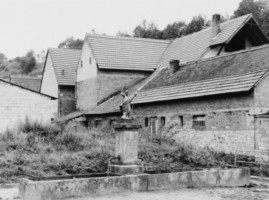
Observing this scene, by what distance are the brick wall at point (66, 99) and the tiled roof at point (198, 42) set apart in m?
9.73

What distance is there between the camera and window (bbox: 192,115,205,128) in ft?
84.7

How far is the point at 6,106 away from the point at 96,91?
33.6 feet

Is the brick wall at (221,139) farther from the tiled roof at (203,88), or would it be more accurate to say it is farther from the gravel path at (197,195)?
the gravel path at (197,195)

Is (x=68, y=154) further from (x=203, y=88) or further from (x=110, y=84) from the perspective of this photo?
(x=110, y=84)

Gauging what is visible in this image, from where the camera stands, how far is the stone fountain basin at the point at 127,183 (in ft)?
41.5

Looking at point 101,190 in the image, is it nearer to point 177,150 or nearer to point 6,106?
point 177,150

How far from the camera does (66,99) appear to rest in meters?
44.2

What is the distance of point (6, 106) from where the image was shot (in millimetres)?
30031

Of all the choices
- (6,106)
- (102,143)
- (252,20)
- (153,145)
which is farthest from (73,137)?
(252,20)

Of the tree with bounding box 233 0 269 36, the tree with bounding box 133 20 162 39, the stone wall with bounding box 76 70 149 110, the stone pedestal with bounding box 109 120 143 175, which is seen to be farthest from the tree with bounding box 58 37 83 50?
the stone pedestal with bounding box 109 120 143 175

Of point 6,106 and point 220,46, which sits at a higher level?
point 220,46

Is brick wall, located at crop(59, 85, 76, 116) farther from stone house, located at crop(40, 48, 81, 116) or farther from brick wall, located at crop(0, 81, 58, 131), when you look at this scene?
brick wall, located at crop(0, 81, 58, 131)

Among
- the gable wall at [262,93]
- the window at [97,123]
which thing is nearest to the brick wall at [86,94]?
the window at [97,123]

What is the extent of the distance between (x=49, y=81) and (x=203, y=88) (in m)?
24.7
